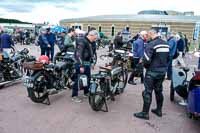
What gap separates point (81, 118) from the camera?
6484mm

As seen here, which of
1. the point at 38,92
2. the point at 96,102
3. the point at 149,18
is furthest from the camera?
the point at 149,18

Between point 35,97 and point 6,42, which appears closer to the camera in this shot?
point 35,97

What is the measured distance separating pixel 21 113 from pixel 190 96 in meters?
3.50

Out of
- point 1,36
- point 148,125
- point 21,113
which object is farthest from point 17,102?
point 1,36

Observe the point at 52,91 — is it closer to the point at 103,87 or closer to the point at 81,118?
the point at 103,87

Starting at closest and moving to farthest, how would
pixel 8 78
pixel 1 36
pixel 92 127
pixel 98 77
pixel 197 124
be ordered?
pixel 92 127 → pixel 197 124 → pixel 98 77 → pixel 8 78 → pixel 1 36

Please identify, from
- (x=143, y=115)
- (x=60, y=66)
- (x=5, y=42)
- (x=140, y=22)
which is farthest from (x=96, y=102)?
(x=140, y=22)

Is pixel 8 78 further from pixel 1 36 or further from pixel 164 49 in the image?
pixel 164 49

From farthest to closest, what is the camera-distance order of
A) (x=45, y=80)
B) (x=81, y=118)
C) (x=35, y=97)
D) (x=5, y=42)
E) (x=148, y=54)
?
(x=5, y=42)
(x=45, y=80)
(x=35, y=97)
(x=81, y=118)
(x=148, y=54)

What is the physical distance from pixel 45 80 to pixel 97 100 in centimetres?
151

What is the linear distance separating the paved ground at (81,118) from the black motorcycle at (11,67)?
1.31 meters

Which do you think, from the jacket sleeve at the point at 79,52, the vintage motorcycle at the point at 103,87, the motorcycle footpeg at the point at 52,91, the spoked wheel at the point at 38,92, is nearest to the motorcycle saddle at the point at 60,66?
the motorcycle footpeg at the point at 52,91

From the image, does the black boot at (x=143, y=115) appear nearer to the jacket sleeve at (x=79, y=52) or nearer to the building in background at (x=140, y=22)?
the jacket sleeve at (x=79, y=52)

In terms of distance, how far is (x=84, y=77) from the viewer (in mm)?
7219
